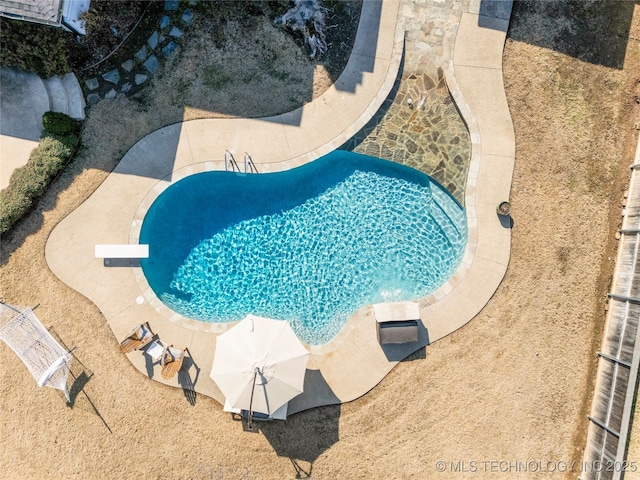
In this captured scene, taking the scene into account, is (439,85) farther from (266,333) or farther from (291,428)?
(291,428)

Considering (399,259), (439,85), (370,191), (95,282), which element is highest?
(439,85)

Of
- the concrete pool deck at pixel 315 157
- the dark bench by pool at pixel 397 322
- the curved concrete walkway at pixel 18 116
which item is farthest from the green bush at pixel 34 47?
the dark bench by pool at pixel 397 322

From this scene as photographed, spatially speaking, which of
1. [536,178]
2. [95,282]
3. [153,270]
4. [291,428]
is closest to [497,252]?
[536,178]

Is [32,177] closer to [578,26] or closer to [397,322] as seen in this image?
[397,322]

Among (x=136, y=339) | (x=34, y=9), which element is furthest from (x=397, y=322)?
(x=34, y=9)

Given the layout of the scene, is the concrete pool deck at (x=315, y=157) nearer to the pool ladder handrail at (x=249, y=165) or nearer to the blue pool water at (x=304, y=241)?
the pool ladder handrail at (x=249, y=165)

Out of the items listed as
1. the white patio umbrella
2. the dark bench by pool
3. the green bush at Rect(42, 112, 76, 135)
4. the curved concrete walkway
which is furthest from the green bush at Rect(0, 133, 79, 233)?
the dark bench by pool
